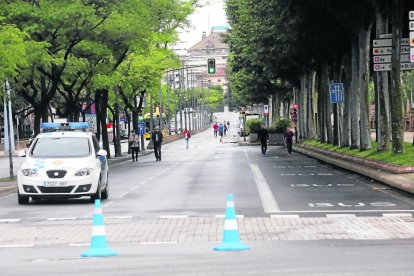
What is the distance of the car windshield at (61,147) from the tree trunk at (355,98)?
64.1 ft

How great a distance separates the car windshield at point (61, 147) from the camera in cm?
2084

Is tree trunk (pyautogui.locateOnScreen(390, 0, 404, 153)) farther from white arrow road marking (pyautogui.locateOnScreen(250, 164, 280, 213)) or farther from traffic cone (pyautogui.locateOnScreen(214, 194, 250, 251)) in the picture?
traffic cone (pyautogui.locateOnScreen(214, 194, 250, 251))

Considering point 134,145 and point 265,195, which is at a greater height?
point 265,195

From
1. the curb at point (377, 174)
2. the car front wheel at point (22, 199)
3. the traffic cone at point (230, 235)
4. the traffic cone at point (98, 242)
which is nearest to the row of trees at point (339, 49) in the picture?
the curb at point (377, 174)

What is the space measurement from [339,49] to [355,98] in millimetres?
4676

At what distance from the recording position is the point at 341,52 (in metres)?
43.7

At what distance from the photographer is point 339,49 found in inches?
1689

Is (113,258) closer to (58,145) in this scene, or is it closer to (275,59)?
(58,145)

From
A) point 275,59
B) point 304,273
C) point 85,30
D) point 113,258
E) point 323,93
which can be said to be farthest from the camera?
point 323,93

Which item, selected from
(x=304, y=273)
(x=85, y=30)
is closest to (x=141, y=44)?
(x=85, y=30)

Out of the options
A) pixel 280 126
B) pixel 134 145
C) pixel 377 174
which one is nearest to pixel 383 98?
pixel 377 174

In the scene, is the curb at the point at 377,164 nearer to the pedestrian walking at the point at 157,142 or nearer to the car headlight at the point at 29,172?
the car headlight at the point at 29,172

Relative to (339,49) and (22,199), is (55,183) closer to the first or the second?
(22,199)

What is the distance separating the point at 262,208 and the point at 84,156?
4.90 metres
